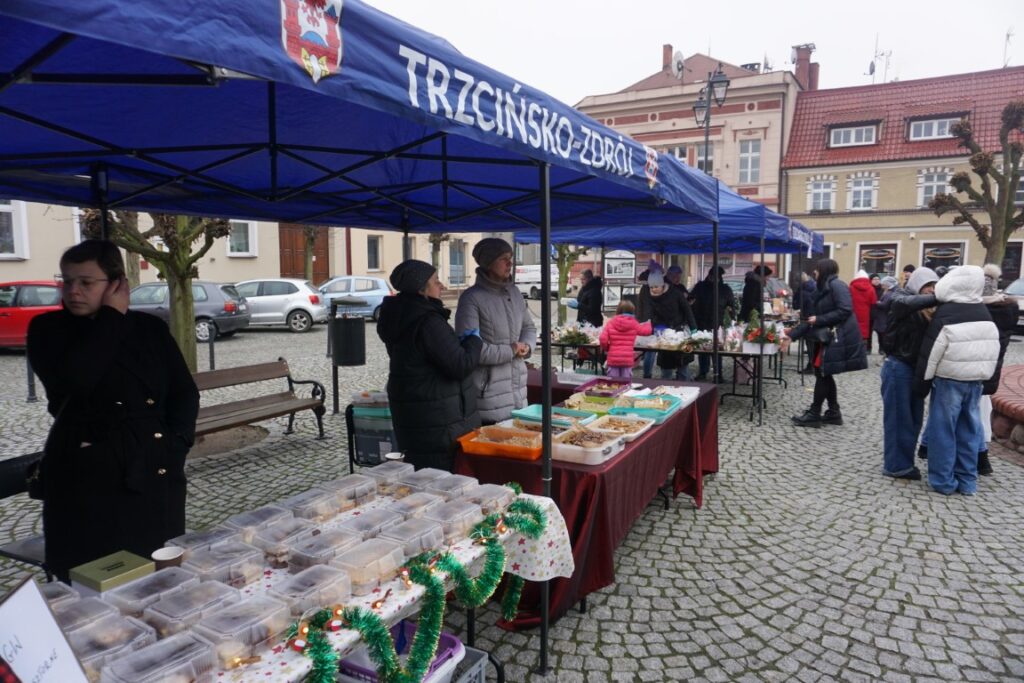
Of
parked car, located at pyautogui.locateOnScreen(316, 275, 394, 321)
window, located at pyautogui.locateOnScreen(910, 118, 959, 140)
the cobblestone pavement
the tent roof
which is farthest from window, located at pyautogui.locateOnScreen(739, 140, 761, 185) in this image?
the tent roof

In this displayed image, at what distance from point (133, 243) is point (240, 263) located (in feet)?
52.8

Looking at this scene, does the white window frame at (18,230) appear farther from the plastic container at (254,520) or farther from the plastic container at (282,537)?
the plastic container at (282,537)

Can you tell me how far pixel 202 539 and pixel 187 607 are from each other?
17.2 inches

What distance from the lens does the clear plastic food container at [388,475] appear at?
255 centimetres

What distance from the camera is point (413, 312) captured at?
10.6 ft

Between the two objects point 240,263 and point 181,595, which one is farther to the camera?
point 240,263

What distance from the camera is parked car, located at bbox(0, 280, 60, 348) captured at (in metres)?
11.8

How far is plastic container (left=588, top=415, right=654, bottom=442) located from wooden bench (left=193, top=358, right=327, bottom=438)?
3.35 m

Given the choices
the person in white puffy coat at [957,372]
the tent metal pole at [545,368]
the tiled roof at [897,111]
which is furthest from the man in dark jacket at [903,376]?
the tiled roof at [897,111]

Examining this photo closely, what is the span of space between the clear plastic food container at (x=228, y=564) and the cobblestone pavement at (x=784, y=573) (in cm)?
143

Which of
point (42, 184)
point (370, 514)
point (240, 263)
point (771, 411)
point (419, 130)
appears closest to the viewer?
point (370, 514)

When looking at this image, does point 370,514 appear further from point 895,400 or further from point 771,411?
A: point 771,411

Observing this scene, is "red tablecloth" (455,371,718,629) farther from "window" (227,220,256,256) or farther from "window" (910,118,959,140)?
"window" (910,118,959,140)

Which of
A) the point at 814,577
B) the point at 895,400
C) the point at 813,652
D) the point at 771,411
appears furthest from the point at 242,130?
the point at 771,411
